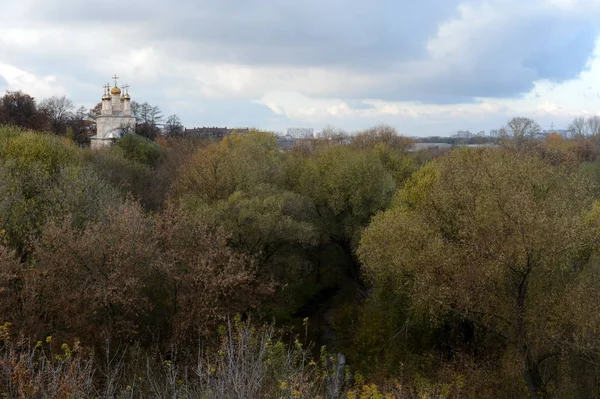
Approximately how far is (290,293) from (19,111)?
33668 mm

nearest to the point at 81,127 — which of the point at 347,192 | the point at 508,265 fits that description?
the point at 347,192

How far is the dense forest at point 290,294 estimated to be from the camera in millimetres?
14594

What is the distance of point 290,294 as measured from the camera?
89.6 ft

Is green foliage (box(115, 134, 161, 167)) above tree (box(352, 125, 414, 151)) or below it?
below

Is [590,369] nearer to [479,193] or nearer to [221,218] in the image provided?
[479,193]

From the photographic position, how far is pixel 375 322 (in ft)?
73.9

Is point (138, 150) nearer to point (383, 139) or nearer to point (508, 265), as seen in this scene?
point (383, 139)

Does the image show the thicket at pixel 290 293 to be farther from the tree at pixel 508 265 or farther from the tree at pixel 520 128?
the tree at pixel 520 128

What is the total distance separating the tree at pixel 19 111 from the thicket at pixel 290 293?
23.0 metres

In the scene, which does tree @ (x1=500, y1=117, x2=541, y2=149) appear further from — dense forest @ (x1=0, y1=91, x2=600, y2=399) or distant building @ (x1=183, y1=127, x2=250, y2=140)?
dense forest @ (x1=0, y1=91, x2=600, y2=399)

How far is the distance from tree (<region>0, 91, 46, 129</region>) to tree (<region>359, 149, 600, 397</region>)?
125 feet

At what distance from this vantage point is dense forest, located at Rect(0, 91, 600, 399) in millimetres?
14594

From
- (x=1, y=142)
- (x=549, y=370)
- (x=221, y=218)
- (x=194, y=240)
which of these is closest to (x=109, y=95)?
(x=1, y=142)

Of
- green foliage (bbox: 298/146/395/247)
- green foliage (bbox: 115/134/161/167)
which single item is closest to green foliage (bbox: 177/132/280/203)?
green foliage (bbox: 298/146/395/247)
